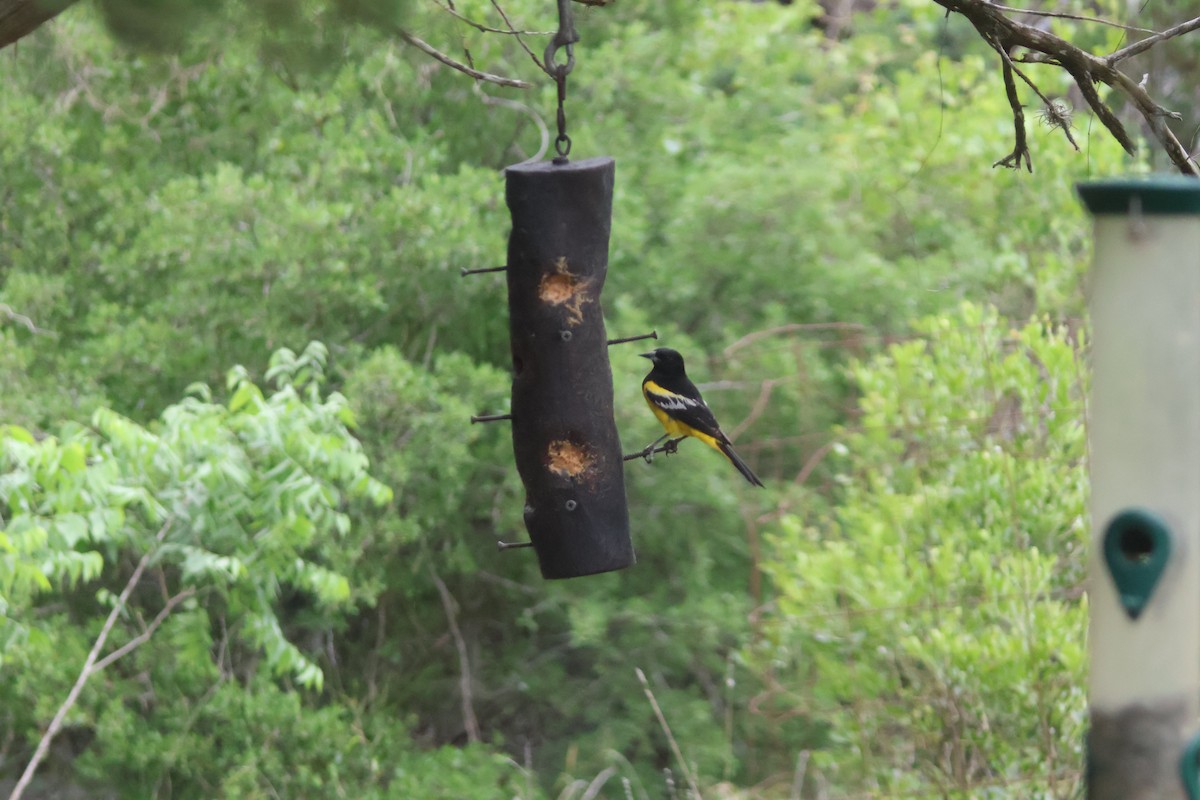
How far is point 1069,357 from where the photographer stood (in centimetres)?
588

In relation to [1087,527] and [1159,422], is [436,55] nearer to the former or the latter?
[1159,422]

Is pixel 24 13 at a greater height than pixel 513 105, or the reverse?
pixel 513 105

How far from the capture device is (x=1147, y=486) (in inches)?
91.0

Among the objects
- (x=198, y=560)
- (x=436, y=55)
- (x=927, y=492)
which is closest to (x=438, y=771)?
(x=198, y=560)

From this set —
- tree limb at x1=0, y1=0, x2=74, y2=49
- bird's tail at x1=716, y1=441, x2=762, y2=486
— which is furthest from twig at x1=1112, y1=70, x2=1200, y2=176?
tree limb at x1=0, y1=0, x2=74, y2=49

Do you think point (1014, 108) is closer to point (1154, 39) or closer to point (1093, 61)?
point (1093, 61)

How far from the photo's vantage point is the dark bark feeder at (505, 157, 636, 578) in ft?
11.6

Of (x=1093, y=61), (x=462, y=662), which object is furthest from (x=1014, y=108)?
(x=462, y=662)

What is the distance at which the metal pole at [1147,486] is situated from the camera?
7.55ft

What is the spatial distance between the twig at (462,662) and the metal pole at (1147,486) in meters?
7.09

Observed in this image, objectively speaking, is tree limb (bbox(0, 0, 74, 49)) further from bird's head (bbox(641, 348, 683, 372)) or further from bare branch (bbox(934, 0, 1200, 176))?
bird's head (bbox(641, 348, 683, 372))

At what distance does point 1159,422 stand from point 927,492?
12.9ft

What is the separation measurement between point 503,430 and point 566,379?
519 centimetres

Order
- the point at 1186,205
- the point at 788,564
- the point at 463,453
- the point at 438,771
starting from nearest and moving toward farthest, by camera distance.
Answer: the point at 1186,205, the point at 788,564, the point at 463,453, the point at 438,771
